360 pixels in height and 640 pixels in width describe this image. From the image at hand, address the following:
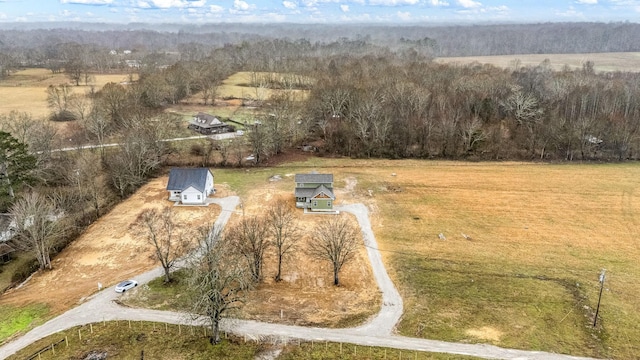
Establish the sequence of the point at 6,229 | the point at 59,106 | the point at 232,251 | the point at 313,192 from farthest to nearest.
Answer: the point at 59,106, the point at 313,192, the point at 6,229, the point at 232,251

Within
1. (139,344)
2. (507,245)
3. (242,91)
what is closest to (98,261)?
(139,344)

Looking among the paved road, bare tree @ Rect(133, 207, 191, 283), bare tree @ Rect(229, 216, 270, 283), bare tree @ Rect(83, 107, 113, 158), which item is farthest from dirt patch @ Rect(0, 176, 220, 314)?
bare tree @ Rect(83, 107, 113, 158)

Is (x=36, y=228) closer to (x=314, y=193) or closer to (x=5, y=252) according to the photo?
(x=5, y=252)

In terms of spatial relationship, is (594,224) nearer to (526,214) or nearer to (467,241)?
(526,214)

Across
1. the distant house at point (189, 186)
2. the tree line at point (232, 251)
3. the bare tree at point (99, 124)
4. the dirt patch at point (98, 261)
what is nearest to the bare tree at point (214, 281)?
the tree line at point (232, 251)

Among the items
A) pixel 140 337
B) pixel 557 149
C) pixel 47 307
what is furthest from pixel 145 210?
pixel 557 149
